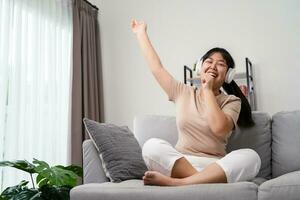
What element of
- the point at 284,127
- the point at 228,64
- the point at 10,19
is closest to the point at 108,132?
the point at 228,64

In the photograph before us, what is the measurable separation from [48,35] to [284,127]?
192 cm

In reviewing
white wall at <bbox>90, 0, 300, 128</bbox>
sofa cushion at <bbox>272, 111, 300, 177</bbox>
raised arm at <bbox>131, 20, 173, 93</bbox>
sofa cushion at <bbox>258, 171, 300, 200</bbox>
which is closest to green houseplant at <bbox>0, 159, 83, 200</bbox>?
raised arm at <bbox>131, 20, 173, 93</bbox>

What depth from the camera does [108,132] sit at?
1.66 m

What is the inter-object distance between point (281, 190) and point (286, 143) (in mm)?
784

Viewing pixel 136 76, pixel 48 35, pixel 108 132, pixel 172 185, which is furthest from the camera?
pixel 136 76

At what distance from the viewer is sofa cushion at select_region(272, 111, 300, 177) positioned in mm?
1759

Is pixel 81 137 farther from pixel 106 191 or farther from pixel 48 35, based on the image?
pixel 106 191

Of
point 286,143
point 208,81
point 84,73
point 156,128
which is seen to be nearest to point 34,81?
point 84,73

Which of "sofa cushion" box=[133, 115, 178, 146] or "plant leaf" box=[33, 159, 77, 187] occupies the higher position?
"sofa cushion" box=[133, 115, 178, 146]

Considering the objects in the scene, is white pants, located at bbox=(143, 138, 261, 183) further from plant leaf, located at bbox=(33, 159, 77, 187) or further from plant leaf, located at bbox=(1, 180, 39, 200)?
plant leaf, located at bbox=(1, 180, 39, 200)

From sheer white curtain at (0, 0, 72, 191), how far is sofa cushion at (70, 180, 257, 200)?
1.21m

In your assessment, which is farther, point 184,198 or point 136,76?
point 136,76

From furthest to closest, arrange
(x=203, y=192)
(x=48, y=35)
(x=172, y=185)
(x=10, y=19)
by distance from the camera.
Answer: (x=48, y=35) < (x=10, y=19) < (x=172, y=185) < (x=203, y=192)

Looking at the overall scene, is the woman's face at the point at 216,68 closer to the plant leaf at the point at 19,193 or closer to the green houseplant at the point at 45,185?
the green houseplant at the point at 45,185
